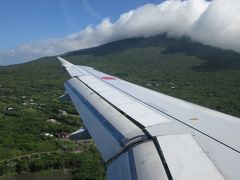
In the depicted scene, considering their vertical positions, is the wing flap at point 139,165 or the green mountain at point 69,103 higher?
the wing flap at point 139,165

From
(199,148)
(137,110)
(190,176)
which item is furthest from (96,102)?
(190,176)

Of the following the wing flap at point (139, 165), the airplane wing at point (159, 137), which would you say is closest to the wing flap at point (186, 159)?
the airplane wing at point (159, 137)

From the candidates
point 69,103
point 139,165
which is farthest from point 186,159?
point 69,103

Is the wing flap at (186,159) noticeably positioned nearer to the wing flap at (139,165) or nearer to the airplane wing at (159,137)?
the airplane wing at (159,137)

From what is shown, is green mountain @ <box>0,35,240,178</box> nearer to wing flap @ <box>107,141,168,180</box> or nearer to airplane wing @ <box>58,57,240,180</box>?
airplane wing @ <box>58,57,240,180</box>

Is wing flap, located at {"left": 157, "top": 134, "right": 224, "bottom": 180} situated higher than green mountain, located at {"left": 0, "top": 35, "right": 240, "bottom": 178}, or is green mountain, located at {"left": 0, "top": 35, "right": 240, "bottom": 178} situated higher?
wing flap, located at {"left": 157, "top": 134, "right": 224, "bottom": 180}

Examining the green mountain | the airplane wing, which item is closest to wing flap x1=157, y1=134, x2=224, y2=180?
the airplane wing
